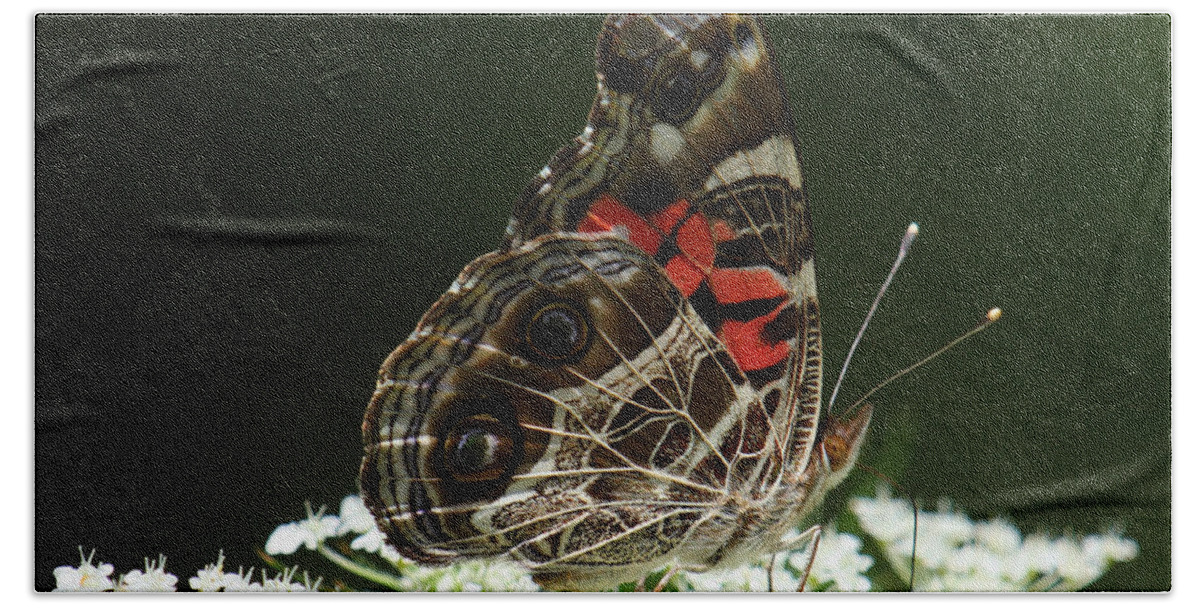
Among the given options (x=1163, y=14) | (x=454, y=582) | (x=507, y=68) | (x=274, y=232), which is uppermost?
(x=1163, y=14)

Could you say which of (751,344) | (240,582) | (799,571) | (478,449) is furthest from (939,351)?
(240,582)

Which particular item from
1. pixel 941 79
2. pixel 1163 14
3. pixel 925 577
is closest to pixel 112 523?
pixel 925 577

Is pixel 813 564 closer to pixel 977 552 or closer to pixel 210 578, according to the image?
pixel 977 552

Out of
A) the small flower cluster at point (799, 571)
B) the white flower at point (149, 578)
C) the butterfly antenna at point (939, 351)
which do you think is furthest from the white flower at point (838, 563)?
the white flower at point (149, 578)

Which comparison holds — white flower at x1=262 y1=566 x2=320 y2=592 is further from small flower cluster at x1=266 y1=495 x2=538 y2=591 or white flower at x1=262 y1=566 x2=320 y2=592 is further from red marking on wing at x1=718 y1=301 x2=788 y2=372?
red marking on wing at x1=718 y1=301 x2=788 y2=372

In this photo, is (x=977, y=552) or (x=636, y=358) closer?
(x=636, y=358)

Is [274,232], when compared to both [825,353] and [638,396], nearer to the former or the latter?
[638,396]
